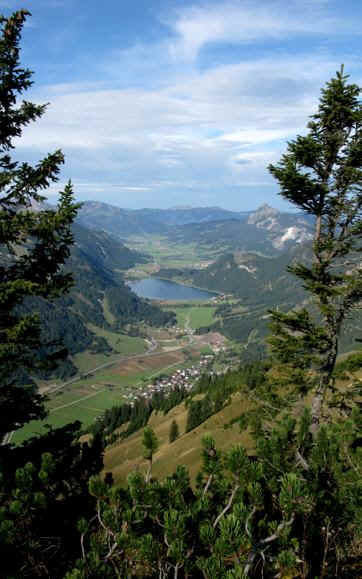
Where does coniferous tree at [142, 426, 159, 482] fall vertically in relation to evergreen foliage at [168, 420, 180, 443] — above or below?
above

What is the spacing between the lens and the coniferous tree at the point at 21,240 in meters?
14.6

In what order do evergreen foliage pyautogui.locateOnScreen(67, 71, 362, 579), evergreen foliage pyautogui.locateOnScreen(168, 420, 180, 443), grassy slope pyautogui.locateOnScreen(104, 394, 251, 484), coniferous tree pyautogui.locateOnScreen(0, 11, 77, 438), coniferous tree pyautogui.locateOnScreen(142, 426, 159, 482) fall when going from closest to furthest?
evergreen foliage pyautogui.locateOnScreen(67, 71, 362, 579) → coniferous tree pyautogui.locateOnScreen(142, 426, 159, 482) → coniferous tree pyautogui.locateOnScreen(0, 11, 77, 438) → grassy slope pyautogui.locateOnScreen(104, 394, 251, 484) → evergreen foliage pyautogui.locateOnScreen(168, 420, 180, 443)

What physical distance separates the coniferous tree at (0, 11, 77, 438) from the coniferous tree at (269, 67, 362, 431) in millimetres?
10887

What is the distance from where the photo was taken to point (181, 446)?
229ft

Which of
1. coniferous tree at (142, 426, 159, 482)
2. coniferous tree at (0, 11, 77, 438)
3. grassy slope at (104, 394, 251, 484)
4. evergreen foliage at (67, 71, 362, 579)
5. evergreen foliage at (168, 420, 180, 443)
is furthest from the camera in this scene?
evergreen foliage at (168, 420, 180, 443)

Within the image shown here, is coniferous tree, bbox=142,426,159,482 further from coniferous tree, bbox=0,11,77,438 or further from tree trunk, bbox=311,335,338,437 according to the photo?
tree trunk, bbox=311,335,338,437

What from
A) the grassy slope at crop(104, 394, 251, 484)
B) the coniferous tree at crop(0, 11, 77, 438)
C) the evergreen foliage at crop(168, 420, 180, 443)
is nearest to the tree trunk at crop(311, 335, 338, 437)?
the coniferous tree at crop(0, 11, 77, 438)

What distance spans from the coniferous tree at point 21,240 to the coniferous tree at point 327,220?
10.9m

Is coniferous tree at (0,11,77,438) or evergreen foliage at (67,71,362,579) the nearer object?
evergreen foliage at (67,71,362,579)

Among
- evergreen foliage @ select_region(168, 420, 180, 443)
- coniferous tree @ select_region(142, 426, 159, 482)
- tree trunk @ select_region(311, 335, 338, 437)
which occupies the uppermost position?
coniferous tree @ select_region(142, 426, 159, 482)

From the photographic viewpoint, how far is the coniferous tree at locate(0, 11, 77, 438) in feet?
48.0

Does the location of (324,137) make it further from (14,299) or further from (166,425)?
(166,425)

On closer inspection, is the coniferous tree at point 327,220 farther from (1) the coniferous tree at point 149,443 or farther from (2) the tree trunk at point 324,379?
(1) the coniferous tree at point 149,443

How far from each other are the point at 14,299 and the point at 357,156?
659 inches
